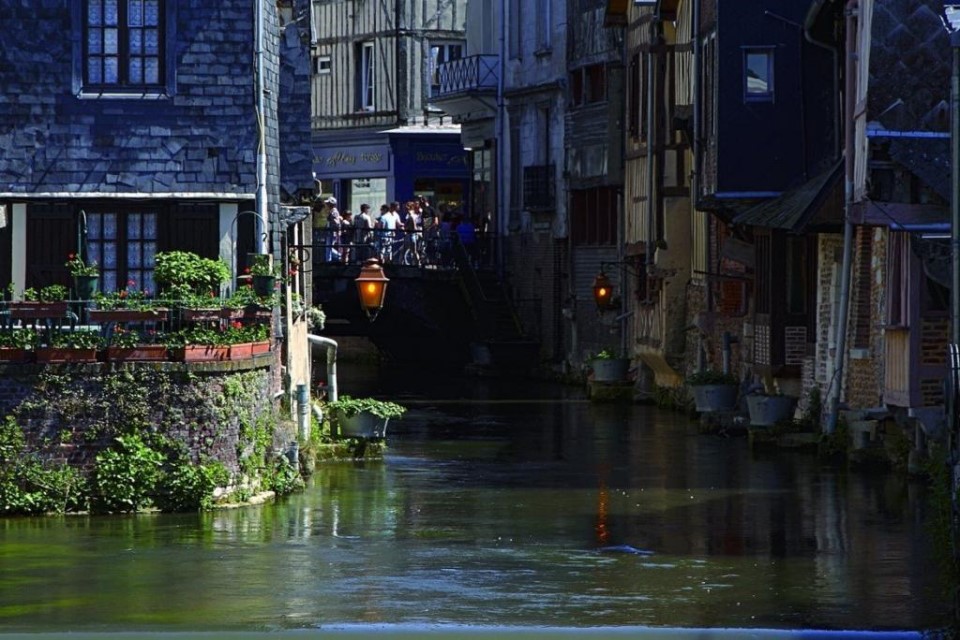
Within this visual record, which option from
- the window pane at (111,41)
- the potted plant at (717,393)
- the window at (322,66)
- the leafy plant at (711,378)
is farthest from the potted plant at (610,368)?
the window at (322,66)

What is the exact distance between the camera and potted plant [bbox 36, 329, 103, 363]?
1078 inches

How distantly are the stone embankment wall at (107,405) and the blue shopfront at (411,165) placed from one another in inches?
1676

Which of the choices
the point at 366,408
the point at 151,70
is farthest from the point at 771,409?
the point at 151,70

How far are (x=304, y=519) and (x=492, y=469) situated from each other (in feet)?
23.4

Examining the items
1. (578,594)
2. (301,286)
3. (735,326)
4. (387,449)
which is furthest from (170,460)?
(735,326)

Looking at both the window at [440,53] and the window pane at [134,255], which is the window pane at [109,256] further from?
the window at [440,53]

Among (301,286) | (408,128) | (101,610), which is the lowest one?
(101,610)

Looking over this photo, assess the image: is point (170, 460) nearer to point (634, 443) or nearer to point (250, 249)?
point (250, 249)

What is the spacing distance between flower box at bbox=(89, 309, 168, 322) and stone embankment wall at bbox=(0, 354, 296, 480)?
54cm

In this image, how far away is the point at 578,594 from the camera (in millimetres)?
22375

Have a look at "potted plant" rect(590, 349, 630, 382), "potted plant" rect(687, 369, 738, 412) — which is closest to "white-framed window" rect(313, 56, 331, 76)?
"potted plant" rect(590, 349, 630, 382)

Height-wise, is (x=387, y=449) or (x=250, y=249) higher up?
(x=250, y=249)

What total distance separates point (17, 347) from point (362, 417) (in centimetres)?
886

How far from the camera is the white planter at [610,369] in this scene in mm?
49812
